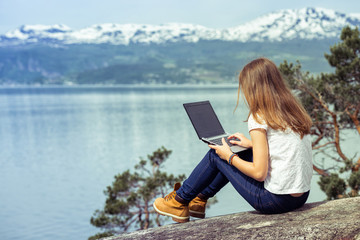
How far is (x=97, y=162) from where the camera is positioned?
107 ft

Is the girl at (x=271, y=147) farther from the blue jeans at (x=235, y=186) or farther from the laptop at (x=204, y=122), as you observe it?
the laptop at (x=204, y=122)

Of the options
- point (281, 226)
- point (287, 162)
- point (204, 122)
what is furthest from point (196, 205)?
point (287, 162)

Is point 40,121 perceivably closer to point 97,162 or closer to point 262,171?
point 97,162

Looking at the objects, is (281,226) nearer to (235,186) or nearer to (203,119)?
(235,186)

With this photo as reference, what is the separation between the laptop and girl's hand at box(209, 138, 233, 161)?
18 cm

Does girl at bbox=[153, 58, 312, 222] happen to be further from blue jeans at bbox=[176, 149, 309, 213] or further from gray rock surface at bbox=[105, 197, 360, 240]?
gray rock surface at bbox=[105, 197, 360, 240]

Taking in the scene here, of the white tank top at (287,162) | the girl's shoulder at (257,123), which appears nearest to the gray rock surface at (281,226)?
the white tank top at (287,162)

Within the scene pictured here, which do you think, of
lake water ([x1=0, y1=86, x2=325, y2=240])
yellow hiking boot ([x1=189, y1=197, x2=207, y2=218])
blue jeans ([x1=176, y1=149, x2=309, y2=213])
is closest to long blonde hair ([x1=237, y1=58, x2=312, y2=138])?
blue jeans ([x1=176, y1=149, x2=309, y2=213])

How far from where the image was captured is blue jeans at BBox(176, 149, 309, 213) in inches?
114

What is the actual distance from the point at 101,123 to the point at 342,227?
59.2 metres

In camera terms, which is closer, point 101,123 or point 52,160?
point 52,160

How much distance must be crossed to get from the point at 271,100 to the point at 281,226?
0.89 metres

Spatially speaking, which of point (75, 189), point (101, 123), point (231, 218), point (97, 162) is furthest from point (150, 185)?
point (101, 123)

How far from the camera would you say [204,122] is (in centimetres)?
331
